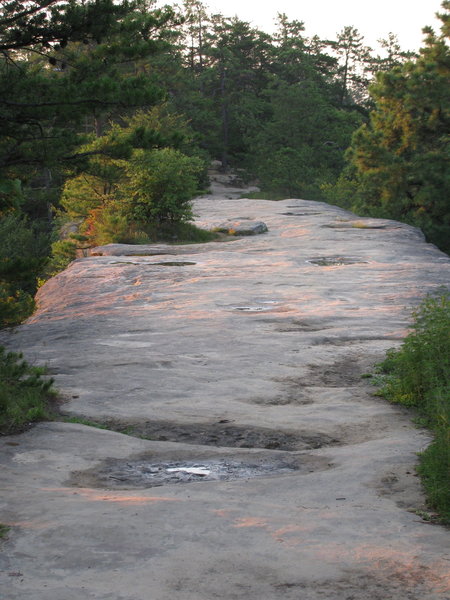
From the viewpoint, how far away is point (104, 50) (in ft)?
25.1

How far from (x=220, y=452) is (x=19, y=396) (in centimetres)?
209

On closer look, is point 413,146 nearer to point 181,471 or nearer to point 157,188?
point 157,188

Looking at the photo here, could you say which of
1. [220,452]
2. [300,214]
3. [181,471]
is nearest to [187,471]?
[181,471]

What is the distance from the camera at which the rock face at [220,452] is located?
345 cm

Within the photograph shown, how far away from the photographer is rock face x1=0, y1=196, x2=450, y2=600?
3.45m

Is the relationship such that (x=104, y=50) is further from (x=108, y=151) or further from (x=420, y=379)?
(x=420, y=379)

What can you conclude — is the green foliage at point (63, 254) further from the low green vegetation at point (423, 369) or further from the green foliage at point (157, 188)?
the low green vegetation at point (423, 369)

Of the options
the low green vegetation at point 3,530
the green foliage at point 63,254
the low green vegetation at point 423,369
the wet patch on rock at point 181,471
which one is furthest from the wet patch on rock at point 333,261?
the low green vegetation at point 3,530

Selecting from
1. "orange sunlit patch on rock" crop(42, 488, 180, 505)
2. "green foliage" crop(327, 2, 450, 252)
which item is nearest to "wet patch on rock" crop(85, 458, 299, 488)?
"orange sunlit patch on rock" crop(42, 488, 180, 505)

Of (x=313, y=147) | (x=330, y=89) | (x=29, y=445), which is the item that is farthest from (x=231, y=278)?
(x=330, y=89)

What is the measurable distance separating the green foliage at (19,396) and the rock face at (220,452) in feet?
0.75

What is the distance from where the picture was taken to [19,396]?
6.82 metres

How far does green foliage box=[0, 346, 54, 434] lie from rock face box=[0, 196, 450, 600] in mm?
229

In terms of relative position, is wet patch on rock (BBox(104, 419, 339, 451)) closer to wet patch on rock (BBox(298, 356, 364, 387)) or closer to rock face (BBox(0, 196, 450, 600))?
rock face (BBox(0, 196, 450, 600))
